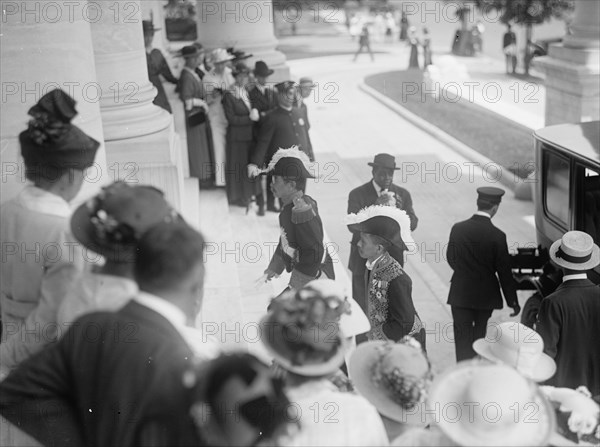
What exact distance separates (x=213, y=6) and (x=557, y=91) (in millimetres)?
5510

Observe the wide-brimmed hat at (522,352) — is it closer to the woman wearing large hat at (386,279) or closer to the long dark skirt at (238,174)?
the woman wearing large hat at (386,279)

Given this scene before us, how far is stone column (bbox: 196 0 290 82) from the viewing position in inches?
531

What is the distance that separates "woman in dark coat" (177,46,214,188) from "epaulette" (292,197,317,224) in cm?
473

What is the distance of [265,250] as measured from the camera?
29.7ft

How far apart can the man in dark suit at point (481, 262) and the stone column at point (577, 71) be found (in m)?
5.88

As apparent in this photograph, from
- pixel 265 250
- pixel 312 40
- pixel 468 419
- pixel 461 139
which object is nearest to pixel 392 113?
pixel 461 139

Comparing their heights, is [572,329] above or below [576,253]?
below

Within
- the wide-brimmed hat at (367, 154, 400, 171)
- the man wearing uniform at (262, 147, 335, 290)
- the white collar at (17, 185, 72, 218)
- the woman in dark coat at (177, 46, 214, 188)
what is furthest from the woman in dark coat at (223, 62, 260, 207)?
the white collar at (17, 185, 72, 218)

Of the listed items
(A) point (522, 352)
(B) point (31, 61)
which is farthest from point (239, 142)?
(A) point (522, 352)

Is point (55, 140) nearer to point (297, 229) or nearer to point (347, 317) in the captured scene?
point (347, 317)

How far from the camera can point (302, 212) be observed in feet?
19.1

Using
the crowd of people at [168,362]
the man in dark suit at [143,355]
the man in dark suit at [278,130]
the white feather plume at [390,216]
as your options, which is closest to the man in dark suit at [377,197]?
the white feather plume at [390,216]

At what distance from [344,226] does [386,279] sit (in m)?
5.36

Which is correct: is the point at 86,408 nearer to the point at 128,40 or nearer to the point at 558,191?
the point at 128,40
